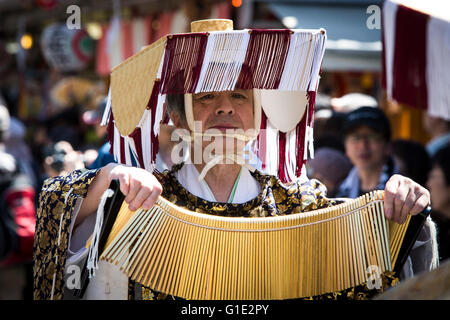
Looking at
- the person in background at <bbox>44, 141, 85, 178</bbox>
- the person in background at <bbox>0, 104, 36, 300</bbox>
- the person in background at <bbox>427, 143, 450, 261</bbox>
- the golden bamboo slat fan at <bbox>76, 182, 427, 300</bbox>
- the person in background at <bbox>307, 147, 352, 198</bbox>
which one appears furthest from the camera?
the person in background at <bbox>44, 141, 85, 178</bbox>

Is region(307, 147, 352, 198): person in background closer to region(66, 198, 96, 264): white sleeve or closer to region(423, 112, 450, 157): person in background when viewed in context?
region(423, 112, 450, 157): person in background

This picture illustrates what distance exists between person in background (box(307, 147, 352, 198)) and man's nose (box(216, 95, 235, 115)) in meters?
1.96

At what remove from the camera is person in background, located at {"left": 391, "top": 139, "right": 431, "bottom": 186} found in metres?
3.74

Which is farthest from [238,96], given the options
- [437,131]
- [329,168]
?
[437,131]

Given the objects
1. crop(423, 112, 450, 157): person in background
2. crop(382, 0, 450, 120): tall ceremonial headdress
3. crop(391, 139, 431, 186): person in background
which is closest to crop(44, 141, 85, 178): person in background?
crop(391, 139, 431, 186): person in background

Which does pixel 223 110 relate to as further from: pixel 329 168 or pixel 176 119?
pixel 329 168

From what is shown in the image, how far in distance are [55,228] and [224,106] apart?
618 millimetres

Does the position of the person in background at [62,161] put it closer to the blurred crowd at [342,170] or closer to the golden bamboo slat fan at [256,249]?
the blurred crowd at [342,170]

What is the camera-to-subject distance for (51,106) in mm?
10891

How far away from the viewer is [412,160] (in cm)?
380

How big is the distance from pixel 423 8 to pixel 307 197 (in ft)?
3.77

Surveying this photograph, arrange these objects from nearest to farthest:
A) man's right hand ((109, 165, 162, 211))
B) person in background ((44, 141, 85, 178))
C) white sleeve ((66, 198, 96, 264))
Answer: man's right hand ((109, 165, 162, 211)), white sleeve ((66, 198, 96, 264)), person in background ((44, 141, 85, 178))

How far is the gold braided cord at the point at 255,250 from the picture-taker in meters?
1.75
